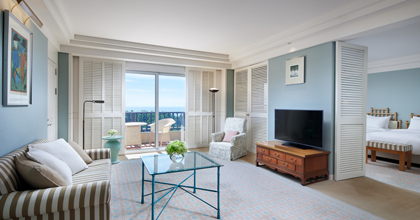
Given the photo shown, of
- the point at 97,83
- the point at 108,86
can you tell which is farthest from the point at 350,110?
the point at 97,83

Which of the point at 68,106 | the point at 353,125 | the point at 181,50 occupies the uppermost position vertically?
the point at 181,50

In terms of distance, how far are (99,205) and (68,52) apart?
12.6ft

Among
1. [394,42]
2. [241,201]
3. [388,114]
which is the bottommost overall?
[241,201]

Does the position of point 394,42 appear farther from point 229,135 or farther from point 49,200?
point 49,200

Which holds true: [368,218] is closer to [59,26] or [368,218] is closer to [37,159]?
[37,159]

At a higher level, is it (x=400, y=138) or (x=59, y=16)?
(x=59, y=16)

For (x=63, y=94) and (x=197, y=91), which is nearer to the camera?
(x=63, y=94)

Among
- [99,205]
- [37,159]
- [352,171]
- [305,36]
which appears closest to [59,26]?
[37,159]

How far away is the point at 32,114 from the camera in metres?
2.77

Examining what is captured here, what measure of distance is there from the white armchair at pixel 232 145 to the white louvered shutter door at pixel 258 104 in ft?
1.25

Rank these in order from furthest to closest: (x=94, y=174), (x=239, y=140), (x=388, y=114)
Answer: (x=388, y=114), (x=239, y=140), (x=94, y=174)

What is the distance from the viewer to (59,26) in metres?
3.34

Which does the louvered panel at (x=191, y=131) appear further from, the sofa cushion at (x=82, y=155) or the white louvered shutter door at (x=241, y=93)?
the sofa cushion at (x=82, y=155)

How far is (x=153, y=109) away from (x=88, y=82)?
5.38 ft
